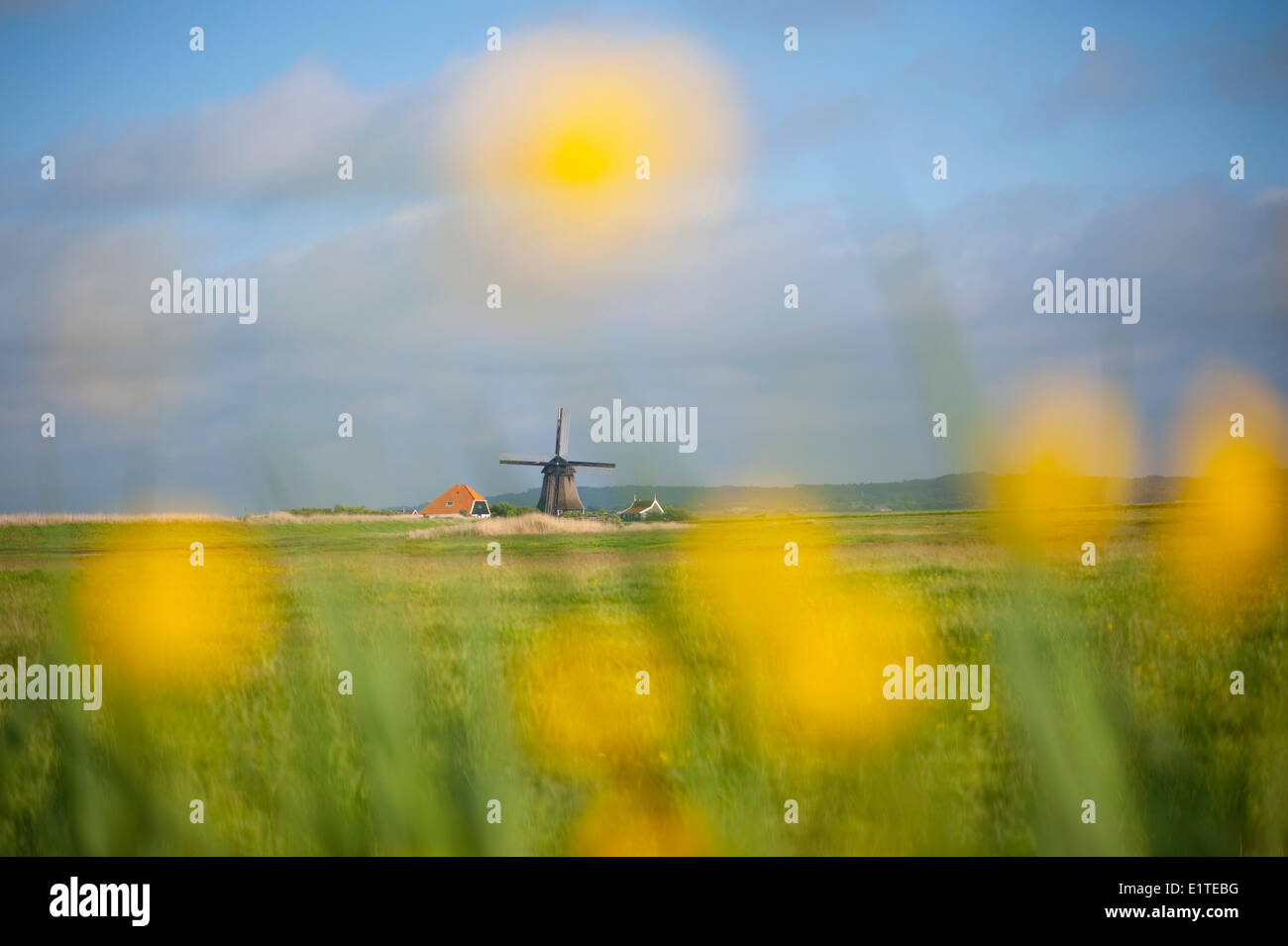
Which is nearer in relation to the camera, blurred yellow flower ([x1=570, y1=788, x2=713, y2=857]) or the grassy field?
the grassy field

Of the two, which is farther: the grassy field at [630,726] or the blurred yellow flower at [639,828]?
the blurred yellow flower at [639,828]

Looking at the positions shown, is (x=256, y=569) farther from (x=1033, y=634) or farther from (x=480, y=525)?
(x=480, y=525)

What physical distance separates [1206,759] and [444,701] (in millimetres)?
2614

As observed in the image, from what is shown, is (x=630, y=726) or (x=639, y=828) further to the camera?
(x=630, y=726)

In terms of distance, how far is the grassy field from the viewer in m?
2.44

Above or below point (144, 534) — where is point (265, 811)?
below

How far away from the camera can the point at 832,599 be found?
4.16 metres

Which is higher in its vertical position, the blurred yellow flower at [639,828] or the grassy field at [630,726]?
the grassy field at [630,726]

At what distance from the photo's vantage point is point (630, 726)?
3.40 m

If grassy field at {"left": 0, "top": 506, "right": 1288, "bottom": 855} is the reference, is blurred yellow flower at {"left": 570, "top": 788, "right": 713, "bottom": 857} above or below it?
below

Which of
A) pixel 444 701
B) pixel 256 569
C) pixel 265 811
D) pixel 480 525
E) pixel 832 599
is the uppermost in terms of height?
pixel 480 525

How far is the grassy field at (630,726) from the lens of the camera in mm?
2443

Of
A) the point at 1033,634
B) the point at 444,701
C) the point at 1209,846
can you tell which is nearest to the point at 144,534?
the point at 444,701

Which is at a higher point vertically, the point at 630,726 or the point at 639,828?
the point at 630,726
